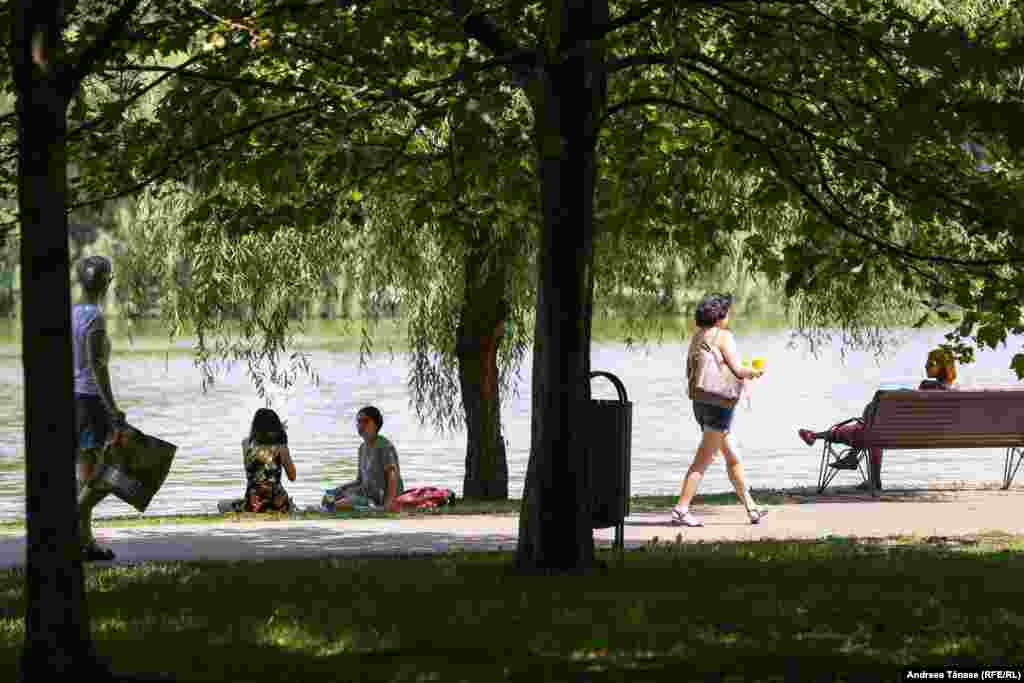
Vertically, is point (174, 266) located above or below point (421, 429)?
above

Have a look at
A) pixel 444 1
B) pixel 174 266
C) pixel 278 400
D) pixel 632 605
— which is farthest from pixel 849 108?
pixel 278 400

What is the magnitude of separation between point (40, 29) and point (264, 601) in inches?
134

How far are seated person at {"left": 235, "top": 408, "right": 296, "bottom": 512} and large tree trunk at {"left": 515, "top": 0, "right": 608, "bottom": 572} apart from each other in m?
5.25

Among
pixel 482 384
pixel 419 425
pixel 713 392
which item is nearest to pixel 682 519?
pixel 713 392

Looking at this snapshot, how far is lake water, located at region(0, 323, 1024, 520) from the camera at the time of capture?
70.6 feet

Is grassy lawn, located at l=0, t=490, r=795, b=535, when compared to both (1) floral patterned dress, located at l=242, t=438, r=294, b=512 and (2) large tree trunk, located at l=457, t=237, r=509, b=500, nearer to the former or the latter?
(1) floral patterned dress, located at l=242, t=438, r=294, b=512

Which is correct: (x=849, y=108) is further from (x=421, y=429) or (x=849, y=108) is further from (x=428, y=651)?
(x=421, y=429)

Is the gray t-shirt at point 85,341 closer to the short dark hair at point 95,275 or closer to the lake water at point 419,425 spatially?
the short dark hair at point 95,275

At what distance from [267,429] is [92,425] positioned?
457 cm

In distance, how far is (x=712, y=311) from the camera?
1331 centimetres

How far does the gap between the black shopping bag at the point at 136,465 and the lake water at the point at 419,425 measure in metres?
6.63

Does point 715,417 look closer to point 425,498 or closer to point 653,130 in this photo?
point 653,130

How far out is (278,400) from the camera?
3509 centimetres

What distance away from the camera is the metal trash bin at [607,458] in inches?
405
